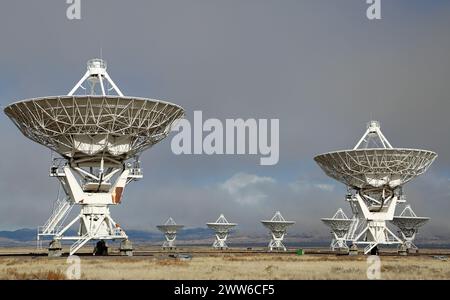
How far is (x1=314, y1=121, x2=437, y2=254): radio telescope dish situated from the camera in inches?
2466

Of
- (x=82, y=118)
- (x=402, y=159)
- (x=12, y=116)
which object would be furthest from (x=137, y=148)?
(x=402, y=159)

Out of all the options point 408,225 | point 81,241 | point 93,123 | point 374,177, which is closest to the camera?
point 93,123

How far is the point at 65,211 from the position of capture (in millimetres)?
54062

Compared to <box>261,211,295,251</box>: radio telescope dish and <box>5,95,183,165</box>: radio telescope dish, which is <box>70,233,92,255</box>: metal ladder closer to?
<box>5,95,183,165</box>: radio telescope dish

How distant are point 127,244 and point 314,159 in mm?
26026

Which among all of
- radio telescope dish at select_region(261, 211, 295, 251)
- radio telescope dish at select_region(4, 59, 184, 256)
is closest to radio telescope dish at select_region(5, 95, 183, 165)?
radio telescope dish at select_region(4, 59, 184, 256)

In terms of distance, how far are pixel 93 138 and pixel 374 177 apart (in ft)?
107

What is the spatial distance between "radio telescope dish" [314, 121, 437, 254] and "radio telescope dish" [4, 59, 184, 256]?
2145 cm

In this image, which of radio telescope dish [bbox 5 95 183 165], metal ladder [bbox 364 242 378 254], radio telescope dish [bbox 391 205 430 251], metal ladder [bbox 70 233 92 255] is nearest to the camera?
radio telescope dish [bbox 5 95 183 165]

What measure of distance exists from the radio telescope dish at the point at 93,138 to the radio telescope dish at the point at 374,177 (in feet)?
70.4

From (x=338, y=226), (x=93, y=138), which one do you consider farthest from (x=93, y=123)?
(x=338, y=226)

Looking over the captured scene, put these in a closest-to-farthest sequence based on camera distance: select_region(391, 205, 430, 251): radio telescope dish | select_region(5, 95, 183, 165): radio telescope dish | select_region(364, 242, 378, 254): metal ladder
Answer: select_region(5, 95, 183, 165): radio telescope dish → select_region(364, 242, 378, 254): metal ladder → select_region(391, 205, 430, 251): radio telescope dish

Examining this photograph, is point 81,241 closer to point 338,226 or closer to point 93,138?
point 93,138

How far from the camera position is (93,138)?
50469 millimetres
